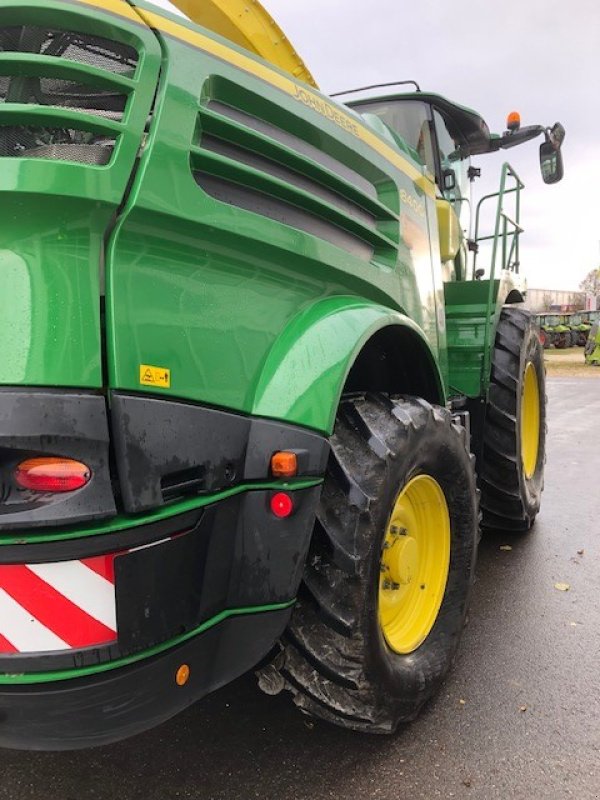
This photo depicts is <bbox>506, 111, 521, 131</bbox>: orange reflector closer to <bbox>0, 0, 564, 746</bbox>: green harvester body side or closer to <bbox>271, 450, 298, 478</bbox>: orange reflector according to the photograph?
<bbox>0, 0, 564, 746</bbox>: green harvester body side

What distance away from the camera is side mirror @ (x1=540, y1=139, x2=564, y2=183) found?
402cm

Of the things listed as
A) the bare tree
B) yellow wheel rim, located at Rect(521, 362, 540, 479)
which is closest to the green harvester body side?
yellow wheel rim, located at Rect(521, 362, 540, 479)

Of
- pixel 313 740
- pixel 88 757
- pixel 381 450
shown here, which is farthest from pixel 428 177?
pixel 88 757

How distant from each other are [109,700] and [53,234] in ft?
3.33

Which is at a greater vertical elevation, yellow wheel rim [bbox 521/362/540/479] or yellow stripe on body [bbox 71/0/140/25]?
yellow stripe on body [bbox 71/0/140/25]

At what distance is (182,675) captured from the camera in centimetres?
156

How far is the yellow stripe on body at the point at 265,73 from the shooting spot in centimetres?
154

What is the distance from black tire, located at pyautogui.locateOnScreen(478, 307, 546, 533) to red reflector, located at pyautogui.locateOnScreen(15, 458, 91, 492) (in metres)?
2.77

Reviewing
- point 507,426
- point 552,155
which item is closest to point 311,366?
point 507,426

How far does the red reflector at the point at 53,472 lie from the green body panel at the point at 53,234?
0.17 m

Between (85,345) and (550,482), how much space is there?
511cm

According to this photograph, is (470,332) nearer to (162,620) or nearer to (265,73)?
(265,73)

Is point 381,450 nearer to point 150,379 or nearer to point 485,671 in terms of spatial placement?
point 150,379

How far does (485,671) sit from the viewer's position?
8.40ft
